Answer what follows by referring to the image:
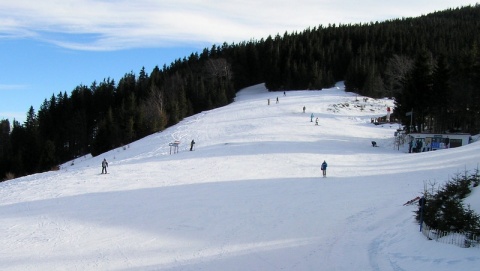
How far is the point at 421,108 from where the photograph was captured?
41.6 metres

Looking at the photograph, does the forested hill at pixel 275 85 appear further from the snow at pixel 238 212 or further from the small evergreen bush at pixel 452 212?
the small evergreen bush at pixel 452 212

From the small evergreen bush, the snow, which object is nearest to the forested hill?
the snow

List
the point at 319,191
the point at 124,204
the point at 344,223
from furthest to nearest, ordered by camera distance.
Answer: the point at 319,191
the point at 124,204
the point at 344,223

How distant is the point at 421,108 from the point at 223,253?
36.0m

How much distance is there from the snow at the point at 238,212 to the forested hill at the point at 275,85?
928 cm

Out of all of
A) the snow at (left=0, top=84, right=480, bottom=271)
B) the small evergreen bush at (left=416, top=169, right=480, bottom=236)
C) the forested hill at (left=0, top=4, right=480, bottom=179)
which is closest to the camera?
the small evergreen bush at (left=416, top=169, right=480, bottom=236)

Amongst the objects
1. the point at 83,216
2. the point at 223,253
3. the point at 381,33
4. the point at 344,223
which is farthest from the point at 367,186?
the point at 381,33

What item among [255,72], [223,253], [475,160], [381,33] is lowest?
[223,253]

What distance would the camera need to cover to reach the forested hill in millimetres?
41500

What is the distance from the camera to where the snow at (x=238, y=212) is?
35.2 feet

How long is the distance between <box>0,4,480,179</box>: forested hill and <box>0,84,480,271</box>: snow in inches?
365

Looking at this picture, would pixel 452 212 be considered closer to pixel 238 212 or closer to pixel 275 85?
pixel 238 212

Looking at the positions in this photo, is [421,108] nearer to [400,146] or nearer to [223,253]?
[400,146]

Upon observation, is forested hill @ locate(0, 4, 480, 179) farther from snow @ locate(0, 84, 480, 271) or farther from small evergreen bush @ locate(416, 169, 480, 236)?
small evergreen bush @ locate(416, 169, 480, 236)
